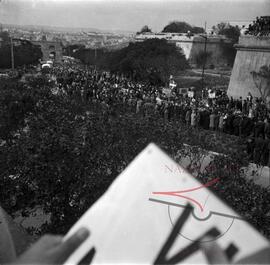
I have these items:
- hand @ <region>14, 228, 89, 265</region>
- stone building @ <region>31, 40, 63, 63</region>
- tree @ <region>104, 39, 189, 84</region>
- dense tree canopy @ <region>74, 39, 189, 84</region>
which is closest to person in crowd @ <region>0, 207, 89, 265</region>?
hand @ <region>14, 228, 89, 265</region>

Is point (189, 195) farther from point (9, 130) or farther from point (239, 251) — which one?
point (9, 130)

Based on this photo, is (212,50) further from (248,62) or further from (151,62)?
(248,62)

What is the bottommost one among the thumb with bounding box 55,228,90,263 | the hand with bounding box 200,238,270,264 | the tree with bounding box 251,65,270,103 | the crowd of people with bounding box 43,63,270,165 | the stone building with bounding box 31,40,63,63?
the stone building with bounding box 31,40,63,63

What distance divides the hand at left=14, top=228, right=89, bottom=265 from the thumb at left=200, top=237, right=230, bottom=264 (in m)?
0.39

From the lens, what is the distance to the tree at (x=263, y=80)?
47.8 ft

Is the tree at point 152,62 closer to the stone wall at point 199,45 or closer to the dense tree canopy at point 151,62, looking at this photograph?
the dense tree canopy at point 151,62

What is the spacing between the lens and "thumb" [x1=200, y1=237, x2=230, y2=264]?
42.1 inches

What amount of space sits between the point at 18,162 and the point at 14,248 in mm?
1487

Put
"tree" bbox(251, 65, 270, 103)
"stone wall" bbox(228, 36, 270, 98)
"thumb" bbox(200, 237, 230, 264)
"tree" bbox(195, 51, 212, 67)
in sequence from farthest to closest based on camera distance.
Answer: "tree" bbox(195, 51, 212, 67) → "stone wall" bbox(228, 36, 270, 98) → "tree" bbox(251, 65, 270, 103) → "thumb" bbox(200, 237, 230, 264)

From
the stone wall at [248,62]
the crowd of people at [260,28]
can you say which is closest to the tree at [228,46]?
the stone wall at [248,62]

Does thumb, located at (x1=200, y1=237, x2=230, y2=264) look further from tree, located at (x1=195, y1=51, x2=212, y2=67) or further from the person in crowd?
tree, located at (x1=195, y1=51, x2=212, y2=67)

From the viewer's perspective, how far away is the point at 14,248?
4570 millimetres

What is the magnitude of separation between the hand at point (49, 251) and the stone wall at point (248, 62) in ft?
48.9

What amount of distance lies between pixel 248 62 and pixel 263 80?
1243 mm
